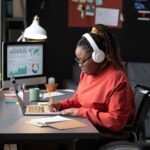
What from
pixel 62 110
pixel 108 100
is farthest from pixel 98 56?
pixel 62 110

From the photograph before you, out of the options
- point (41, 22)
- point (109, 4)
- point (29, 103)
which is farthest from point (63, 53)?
point (29, 103)

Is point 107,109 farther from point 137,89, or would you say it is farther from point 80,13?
point 80,13

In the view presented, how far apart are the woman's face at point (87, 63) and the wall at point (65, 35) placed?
105 inches

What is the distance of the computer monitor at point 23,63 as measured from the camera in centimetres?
358

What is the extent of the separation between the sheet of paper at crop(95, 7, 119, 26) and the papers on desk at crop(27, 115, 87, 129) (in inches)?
131

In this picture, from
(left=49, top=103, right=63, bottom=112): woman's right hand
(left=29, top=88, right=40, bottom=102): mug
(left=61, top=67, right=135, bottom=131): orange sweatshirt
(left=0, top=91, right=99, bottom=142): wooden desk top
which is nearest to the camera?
(left=0, top=91, right=99, bottom=142): wooden desk top

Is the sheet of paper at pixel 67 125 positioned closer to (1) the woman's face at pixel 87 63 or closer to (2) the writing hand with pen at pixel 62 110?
(2) the writing hand with pen at pixel 62 110

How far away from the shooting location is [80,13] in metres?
5.67

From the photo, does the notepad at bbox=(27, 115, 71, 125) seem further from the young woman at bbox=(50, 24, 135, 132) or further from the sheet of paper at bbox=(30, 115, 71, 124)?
the young woman at bbox=(50, 24, 135, 132)

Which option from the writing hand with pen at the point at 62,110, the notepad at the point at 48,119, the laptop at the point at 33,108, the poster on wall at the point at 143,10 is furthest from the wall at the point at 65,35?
the notepad at the point at 48,119

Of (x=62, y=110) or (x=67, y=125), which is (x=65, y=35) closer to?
(x=62, y=110)

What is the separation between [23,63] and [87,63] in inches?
41.6

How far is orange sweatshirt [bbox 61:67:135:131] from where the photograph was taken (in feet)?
8.62

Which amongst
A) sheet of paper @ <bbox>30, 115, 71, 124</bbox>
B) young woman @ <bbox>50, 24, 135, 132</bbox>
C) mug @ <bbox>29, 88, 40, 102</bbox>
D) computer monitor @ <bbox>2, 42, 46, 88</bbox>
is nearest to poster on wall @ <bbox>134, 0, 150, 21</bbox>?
computer monitor @ <bbox>2, 42, 46, 88</bbox>
